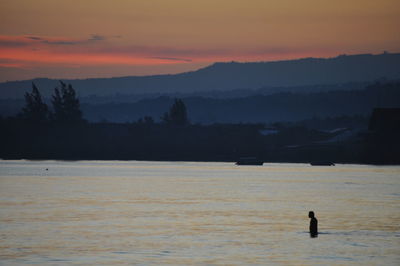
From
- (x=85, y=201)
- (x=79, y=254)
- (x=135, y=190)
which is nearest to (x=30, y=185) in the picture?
(x=135, y=190)

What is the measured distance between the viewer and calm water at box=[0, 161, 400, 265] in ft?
186

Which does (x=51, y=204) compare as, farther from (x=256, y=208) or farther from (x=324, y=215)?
(x=324, y=215)

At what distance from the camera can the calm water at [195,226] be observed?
56.8 meters

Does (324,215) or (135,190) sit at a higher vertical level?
(135,190)

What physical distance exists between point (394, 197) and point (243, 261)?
61312 mm

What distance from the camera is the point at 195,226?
7300 centimetres

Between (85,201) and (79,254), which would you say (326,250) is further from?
(85,201)

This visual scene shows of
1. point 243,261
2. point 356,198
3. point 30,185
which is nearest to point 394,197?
point 356,198

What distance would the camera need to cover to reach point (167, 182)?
146m

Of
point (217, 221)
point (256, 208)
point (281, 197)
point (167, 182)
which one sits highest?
point (167, 182)

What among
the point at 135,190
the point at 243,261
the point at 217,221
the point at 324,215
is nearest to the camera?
the point at 243,261

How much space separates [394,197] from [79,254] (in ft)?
208

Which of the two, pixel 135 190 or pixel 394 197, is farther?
pixel 135 190

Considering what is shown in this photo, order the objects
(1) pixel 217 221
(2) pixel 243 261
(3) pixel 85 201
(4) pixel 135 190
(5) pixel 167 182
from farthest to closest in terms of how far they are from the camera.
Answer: (5) pixel 167 182
(4) pixel 135 190
(3) pixel 85 201
(1) pixel 217 221
(2) pixel 243 261
